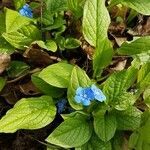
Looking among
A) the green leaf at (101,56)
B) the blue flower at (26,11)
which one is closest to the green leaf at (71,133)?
the green leaf at (101,56)

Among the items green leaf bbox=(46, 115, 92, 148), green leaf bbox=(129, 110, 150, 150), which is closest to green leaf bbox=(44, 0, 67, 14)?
green leaf bbox=(46, 115, 92, 148)

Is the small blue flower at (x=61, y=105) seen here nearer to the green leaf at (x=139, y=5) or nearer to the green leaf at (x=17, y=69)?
the green leaf at (x=17, y=69)

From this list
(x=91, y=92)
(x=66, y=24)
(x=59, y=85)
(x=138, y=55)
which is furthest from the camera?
(x=66, y=24)

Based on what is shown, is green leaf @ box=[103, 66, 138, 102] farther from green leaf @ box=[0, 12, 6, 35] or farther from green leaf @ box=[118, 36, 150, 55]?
green leaf @ box=[0, 12, 6, 35]

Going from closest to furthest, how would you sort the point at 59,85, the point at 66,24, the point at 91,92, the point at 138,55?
the point at 91,92 < the point at 59,85 < the point at 138,55 < the point at 66,24

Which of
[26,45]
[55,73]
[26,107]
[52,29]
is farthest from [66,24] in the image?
[26,107]

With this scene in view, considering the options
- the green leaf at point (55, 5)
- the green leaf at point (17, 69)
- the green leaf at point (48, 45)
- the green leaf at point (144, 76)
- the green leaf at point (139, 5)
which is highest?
the green leaf at point (139, 5)

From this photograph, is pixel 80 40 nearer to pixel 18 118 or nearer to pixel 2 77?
pixel 2 77
